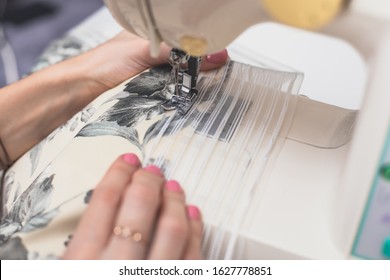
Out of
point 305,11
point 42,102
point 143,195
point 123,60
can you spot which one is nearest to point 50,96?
point 42,102

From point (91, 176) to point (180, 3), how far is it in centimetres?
22

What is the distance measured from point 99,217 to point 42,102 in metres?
0.41

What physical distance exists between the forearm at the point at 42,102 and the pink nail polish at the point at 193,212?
0.36m

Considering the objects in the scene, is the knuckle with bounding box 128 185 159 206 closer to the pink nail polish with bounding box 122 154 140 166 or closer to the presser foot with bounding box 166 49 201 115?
the pink nail polish with bounding box 122 154 140 166

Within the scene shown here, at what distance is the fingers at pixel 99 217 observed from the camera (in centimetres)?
48

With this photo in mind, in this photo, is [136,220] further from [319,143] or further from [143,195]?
[319,143]

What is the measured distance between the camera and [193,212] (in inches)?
20.5

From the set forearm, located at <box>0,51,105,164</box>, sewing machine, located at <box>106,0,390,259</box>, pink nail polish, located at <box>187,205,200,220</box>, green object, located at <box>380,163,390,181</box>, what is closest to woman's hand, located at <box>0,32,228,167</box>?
forearm, located at <box>0,51,105,164</box>

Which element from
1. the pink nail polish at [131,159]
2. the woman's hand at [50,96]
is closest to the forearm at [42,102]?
the woman's hand at [50,96]

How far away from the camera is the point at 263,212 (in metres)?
0.54

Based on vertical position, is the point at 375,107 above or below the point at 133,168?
above

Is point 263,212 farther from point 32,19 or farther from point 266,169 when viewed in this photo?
point 32,19

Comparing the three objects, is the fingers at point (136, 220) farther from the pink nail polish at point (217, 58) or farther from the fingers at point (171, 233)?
the pink nail polish at point (217, 58)
